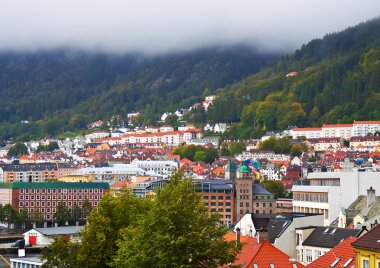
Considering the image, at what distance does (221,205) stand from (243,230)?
66.8 metres

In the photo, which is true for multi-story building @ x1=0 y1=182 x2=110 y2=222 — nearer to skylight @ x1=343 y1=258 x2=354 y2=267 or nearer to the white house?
the white house

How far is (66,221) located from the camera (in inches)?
5664

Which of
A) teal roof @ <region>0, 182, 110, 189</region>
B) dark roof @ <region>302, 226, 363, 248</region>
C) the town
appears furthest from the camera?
→ teal roof @ <region>0, 182, 110, 189</region>

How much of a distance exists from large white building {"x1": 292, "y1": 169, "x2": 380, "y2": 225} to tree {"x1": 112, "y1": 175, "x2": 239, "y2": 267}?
37772mm

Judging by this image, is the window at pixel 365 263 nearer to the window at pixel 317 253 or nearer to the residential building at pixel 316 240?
the residential building at pixel 316 240

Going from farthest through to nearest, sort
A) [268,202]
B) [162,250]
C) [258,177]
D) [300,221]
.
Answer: [258,177], [268,202], [300,221], [162,250]

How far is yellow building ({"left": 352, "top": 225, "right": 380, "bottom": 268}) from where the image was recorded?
102ft

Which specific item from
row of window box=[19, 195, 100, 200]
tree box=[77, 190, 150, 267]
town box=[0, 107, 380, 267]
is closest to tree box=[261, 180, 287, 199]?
town box=[0, 107, 380, 267]

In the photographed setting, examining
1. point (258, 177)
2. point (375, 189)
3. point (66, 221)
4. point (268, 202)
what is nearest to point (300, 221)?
point (375, 189)

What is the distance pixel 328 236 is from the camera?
170 ft

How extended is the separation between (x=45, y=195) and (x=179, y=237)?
124147mm

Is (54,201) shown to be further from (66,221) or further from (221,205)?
(221,205)

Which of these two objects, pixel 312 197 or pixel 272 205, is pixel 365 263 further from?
pixel 272 205

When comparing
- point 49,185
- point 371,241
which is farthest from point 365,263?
point 49,185
